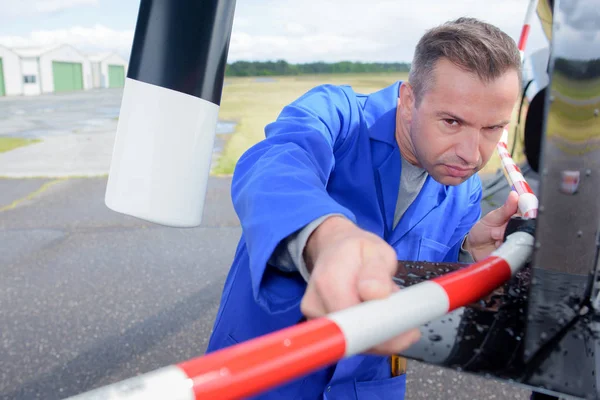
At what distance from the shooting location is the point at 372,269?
0.47 m

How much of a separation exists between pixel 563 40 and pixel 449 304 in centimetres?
24

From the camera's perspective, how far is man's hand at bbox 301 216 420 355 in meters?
0.45

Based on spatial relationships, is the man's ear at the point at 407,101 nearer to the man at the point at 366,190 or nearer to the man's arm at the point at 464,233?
the man at the point at 366,190

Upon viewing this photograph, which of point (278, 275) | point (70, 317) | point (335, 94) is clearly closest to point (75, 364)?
point (70, 317)

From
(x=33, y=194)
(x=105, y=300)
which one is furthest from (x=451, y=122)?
(x=33, y=194)

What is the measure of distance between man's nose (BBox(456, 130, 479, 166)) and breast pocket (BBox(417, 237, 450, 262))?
25cm

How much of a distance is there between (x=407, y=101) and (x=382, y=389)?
60 centimetres

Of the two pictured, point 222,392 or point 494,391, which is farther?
point 494,391

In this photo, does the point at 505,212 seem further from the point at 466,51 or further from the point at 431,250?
the point at 466,51

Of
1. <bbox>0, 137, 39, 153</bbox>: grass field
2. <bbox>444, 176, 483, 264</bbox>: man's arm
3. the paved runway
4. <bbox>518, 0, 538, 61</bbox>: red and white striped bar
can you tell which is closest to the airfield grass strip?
the paved runway

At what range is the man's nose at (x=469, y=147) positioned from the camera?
925 millimetres

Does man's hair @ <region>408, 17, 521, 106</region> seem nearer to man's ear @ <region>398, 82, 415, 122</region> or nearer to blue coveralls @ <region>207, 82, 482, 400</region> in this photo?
man's ear @ <region>398, 82, 415, 122</region>

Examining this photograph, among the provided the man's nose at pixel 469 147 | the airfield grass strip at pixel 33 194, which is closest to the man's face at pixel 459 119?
the man's nose at pixel 469 147

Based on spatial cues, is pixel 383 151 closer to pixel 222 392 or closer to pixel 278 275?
pixel 278 275
